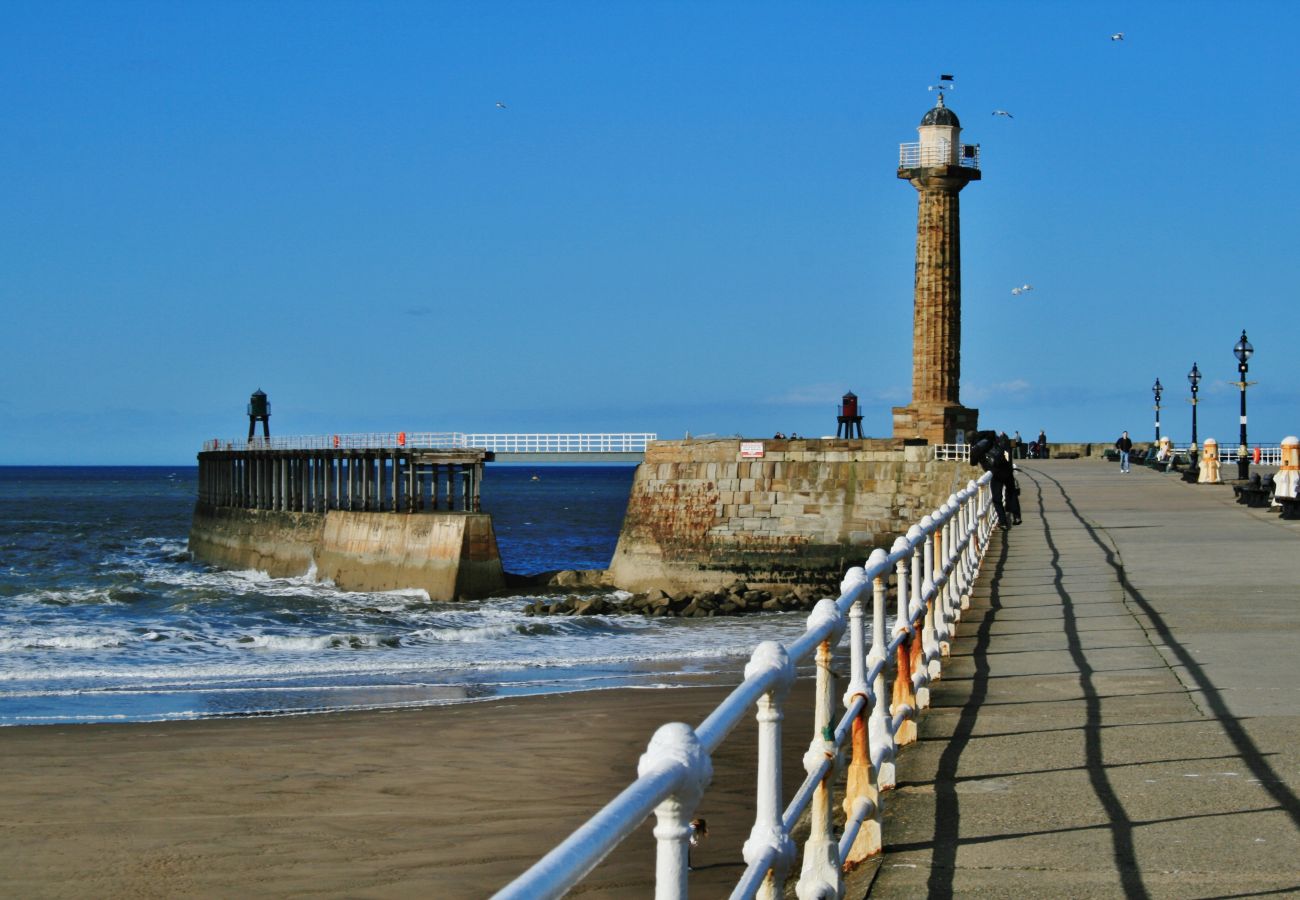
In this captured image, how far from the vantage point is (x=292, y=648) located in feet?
78.9

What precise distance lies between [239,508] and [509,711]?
4157cm

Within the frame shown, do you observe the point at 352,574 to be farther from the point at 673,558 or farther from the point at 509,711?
the point at 509,711

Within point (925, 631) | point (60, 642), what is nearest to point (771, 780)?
point (925, 631)

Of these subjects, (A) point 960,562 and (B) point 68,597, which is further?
(B) point 68,597

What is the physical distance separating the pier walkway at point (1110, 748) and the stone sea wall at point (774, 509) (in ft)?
71.0

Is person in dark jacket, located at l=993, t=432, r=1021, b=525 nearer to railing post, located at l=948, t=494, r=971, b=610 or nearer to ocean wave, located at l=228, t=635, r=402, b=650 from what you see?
railing post, located at l=948, t=494, r=971, b=610

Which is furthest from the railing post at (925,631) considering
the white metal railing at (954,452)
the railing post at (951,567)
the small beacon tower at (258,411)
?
the small beacon tower at (258,411)

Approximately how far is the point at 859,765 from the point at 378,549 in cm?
3668

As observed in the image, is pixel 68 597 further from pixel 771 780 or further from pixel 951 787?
pixel 771 780

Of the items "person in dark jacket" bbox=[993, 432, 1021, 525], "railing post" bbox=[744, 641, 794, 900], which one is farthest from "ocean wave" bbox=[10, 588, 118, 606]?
"railing post" bbox=[744, 641, 794, 900]

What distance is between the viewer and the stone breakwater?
31422 millimetres

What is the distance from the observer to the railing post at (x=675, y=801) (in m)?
2.42

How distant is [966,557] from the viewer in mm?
12711

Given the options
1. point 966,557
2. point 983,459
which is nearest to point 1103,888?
→ point 966,557
